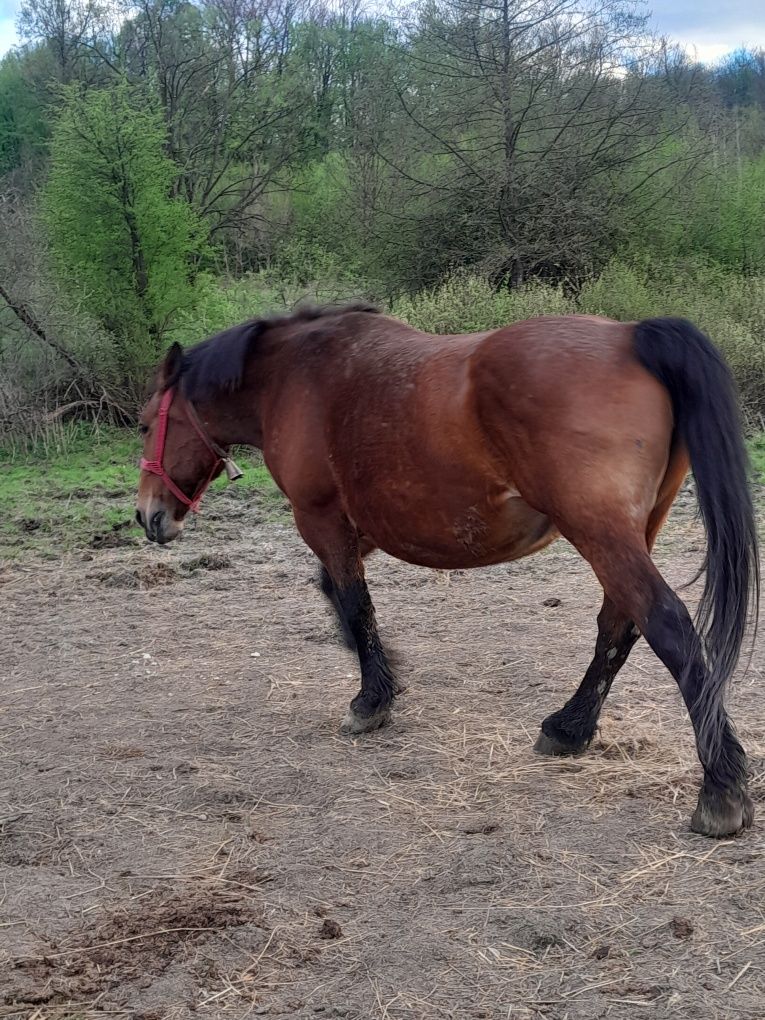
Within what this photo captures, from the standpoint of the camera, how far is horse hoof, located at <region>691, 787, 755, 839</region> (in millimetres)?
2750

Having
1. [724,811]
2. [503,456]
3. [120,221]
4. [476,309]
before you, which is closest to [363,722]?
[503,456]

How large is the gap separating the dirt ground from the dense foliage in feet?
23.0

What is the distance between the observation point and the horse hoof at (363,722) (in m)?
3.89

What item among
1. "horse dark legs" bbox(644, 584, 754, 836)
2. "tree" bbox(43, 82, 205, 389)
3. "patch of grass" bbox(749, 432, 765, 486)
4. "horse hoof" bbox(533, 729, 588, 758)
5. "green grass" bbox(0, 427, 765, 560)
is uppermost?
"tree" bbox(43, 82, 205, 389)

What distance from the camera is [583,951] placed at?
2.23 m

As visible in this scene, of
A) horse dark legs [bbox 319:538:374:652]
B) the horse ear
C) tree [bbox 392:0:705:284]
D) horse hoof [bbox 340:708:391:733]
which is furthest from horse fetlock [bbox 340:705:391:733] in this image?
tree [bbox 392:0:705:284]

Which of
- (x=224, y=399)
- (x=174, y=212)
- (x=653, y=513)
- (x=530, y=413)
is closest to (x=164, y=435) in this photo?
(x=224, y=399)

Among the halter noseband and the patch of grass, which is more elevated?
the halter noseband

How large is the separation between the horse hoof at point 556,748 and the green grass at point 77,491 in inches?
187

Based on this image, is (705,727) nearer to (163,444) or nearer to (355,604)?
(355,604)

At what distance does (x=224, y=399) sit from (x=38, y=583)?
299cm

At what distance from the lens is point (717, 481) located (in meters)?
2.80

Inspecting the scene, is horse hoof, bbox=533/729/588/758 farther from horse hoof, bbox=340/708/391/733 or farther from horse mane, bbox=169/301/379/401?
horse mane, bbox=169/301/379/401

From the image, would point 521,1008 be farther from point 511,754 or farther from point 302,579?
point 302,579
